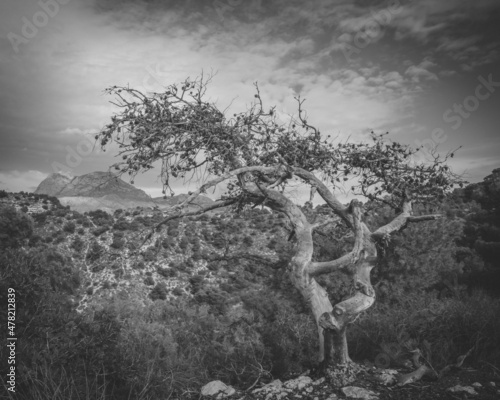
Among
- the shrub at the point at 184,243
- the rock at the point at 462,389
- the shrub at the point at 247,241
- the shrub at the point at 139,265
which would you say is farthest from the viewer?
the shrub at the point at 184,243

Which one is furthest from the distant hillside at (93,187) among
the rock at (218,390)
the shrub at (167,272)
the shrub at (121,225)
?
the shrub at (167,272)

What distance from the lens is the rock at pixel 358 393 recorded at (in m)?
3.23

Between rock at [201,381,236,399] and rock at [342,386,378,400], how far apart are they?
1.52 metres

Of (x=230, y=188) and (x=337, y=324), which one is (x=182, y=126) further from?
(x=337, y=324)

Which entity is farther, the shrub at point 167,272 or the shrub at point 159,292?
the shrub at point 167,272

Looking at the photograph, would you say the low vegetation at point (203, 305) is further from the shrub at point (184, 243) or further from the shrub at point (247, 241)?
the shrub at point (247, 241)

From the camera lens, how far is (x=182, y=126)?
5.02 metres

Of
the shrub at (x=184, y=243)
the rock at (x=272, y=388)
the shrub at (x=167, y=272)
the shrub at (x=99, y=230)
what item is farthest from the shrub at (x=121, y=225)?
the rock at (x=272, y=388)

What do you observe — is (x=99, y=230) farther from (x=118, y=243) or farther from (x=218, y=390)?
(x=218, y=390)

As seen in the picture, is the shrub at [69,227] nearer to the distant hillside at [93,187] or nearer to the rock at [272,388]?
the distant hillside at [93,187]

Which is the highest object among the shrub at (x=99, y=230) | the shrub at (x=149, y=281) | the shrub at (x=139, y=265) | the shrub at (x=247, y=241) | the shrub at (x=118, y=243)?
the shrub at (x=99, y=230)

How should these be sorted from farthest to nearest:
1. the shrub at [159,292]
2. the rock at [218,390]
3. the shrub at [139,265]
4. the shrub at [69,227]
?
the shrub at [69,227], the shrub at [139,265], the shrub at [159,292], the rock at [218,390]

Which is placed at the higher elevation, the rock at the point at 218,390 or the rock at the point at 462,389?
the rock at the point at 462,389

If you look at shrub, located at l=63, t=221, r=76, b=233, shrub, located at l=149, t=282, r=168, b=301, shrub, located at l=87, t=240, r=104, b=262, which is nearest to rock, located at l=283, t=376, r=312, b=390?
shrub, located at l=149, t=282, r=168, b=301
